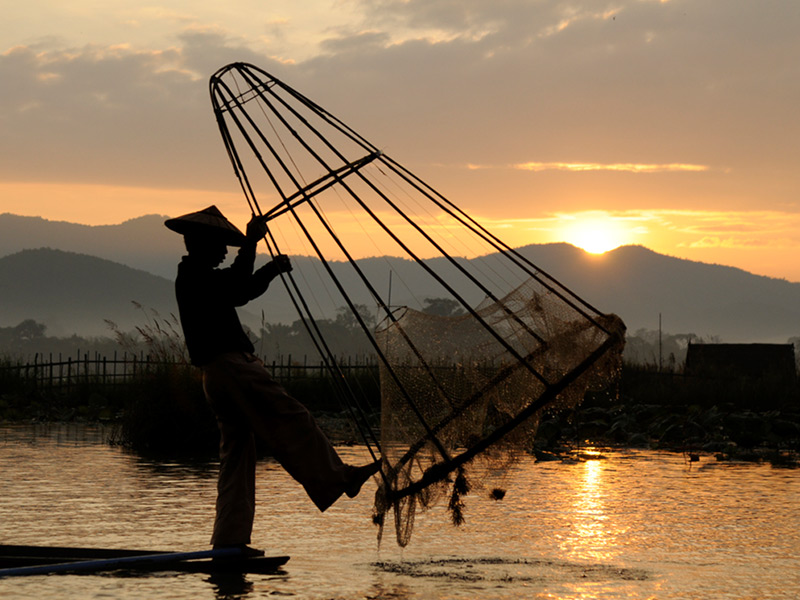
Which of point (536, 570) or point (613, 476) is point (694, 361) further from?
point (536, 570)

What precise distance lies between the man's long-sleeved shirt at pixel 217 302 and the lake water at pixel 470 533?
1.33 meters

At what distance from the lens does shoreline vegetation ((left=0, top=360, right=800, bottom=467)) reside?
569 inches

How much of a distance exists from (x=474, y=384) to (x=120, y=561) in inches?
97.3

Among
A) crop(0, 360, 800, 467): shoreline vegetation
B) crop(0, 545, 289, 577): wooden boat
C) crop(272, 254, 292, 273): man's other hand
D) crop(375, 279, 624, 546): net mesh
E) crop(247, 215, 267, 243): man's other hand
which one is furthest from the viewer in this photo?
crop(0, 360, 800, 467): shoreline vegetation

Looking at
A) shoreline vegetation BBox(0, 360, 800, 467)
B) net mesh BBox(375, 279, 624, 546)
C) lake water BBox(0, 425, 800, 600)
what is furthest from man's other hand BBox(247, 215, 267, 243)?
shoreline vegetation BBox(0, 360, 800, 467)

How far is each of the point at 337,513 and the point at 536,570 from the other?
2.79 metres

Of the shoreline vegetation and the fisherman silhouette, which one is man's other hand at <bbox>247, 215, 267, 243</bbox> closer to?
the fisherman silhouette

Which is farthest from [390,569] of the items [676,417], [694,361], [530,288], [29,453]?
[694,361]

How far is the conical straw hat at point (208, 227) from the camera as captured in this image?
6840 mm

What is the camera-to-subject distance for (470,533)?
8289mm

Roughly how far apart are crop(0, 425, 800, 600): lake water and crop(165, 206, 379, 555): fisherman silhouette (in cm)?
46

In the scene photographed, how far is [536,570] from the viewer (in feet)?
22.3

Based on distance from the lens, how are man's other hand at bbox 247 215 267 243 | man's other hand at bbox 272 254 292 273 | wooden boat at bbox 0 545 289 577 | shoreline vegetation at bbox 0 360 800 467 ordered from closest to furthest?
1. wooden boat at bbox 0 545 289 577
2. man's other hand at bbox 272 254 292 273
3. man's other hand at bbox 247 215 267 243
4. shoreline vegetation at bbox 0 360 800 467

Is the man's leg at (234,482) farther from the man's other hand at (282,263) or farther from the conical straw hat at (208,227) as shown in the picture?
the conical straw hat at (208,227)
